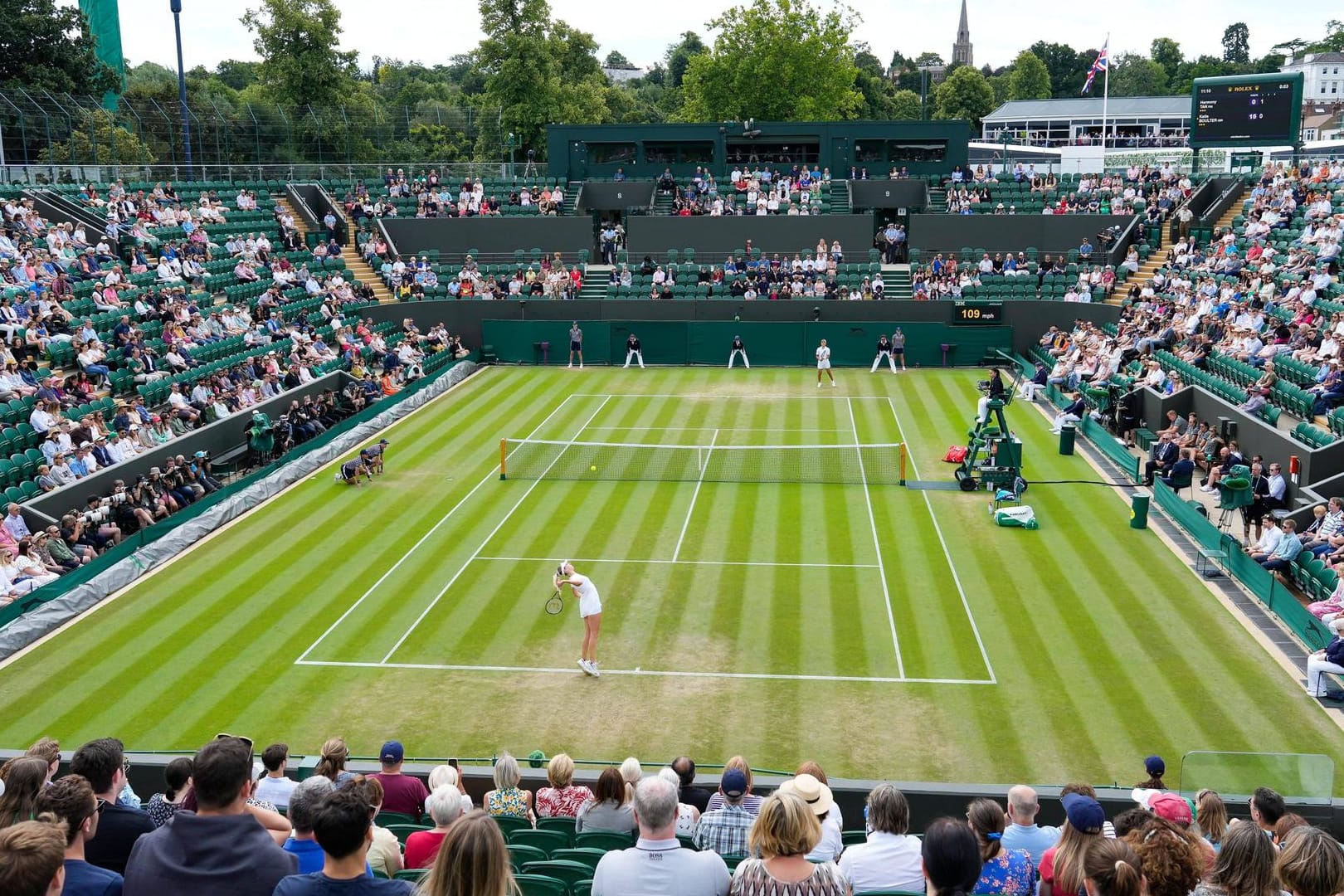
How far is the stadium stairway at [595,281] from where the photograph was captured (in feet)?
158

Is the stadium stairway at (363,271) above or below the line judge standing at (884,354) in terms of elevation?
above

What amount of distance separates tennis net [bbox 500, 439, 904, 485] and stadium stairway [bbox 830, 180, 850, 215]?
24.9 m

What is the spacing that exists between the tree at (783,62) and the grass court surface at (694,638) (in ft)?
225

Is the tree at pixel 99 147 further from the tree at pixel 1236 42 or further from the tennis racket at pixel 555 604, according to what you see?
the tree at pixel 1236 42

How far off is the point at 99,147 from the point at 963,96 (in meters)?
106

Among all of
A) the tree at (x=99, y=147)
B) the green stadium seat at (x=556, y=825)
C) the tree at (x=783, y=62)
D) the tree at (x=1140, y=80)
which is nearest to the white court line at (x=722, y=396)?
the tree at (x=99, y=147)

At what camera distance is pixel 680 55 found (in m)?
154

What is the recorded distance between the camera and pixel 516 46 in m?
78.7

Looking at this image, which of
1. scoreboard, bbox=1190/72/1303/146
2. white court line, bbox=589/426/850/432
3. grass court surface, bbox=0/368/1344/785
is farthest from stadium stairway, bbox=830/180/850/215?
grass court surface, bbox=0/368/1344/785

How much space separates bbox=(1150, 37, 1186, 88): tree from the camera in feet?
549

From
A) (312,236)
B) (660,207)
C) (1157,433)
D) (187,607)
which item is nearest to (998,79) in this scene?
(660,207)

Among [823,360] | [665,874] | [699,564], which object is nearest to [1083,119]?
[823,360]

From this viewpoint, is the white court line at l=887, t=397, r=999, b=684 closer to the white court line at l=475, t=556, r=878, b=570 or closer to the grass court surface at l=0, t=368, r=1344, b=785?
the grass court surface at l=0, t=368, r=1344, b=785

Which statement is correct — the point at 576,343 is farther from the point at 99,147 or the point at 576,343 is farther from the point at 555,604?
the point at 555,604
